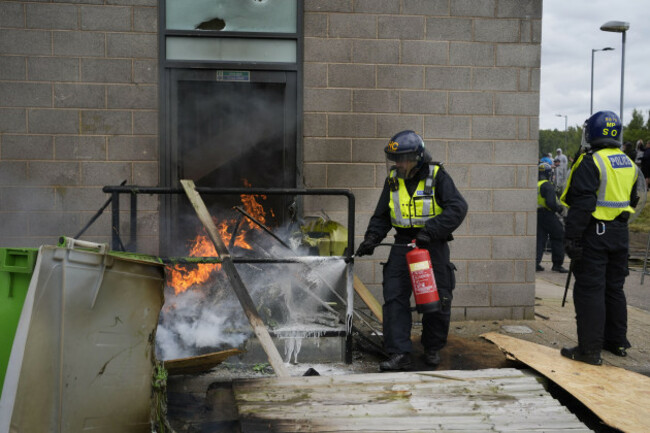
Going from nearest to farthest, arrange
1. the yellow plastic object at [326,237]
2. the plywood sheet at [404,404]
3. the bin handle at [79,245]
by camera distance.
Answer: the bin handle at [79,245], the plywood sheet at [404,404], the yellow plastic object at [326,237]

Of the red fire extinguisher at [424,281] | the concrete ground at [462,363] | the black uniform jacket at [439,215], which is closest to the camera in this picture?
the concrete ground at [462,363]

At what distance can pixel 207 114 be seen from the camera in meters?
6.11

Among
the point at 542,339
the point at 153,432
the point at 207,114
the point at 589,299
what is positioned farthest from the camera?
the point at 207,114

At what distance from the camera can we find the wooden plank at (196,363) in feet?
13.5

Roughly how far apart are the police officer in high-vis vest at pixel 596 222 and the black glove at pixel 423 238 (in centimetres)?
120

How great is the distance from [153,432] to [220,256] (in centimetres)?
155

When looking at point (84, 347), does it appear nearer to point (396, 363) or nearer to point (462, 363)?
point (396, 363)

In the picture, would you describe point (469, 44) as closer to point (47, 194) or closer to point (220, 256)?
point (220, 256)

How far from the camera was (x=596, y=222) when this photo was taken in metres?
4.69

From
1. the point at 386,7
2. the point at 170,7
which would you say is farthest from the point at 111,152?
the point at 386,7

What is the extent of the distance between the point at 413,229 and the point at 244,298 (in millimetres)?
1526

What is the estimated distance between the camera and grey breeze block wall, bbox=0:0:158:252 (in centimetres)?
579

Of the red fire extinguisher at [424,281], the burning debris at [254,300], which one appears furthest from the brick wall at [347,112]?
the red fire extinguisher at [424,281]

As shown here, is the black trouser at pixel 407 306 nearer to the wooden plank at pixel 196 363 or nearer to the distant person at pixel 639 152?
the wooden plank at pixel 196 363
